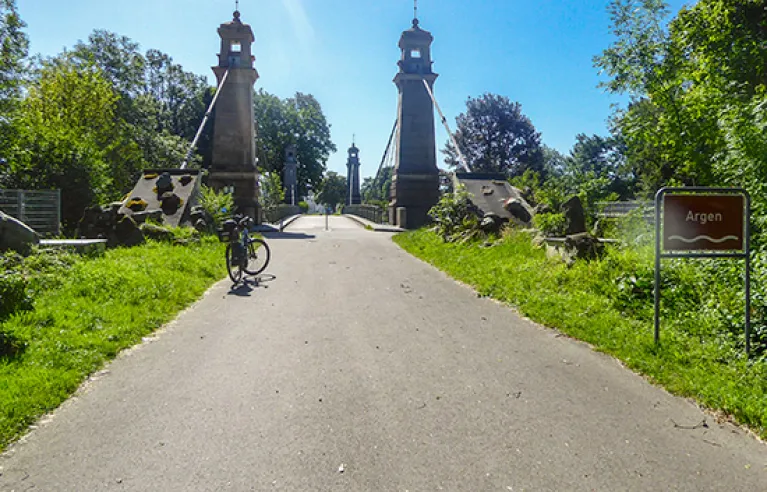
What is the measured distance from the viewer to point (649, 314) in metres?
5.88

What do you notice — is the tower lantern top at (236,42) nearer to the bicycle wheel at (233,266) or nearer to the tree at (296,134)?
the bicycle wheel at (233,266)

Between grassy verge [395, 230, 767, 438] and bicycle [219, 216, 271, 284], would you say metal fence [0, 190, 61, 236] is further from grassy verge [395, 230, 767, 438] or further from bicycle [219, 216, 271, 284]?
grassy verge [395, 230, 767, 438]

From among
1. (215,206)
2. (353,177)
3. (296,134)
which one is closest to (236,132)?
(215,206)

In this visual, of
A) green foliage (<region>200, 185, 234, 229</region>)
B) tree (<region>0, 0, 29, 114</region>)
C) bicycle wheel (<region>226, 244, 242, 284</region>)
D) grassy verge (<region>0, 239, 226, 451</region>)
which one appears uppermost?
tree (<region>0, 0, 29, 114</region>)

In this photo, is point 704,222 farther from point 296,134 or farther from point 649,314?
point 296,134

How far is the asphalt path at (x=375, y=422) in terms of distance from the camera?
272cm

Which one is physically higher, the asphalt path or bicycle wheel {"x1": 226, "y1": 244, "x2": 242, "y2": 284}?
bicycle wheel {"x1": 226, "y1": 244, "x2": 242, "y2": 284}

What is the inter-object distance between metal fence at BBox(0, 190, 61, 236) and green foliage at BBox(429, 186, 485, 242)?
11258 millimetres

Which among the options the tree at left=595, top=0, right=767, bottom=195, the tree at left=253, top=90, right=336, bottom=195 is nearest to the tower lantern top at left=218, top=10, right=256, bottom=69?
the tree at left=595, top=0, right=767, bottom=195

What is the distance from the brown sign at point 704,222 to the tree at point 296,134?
56.8 meters

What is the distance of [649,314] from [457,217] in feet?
34.6

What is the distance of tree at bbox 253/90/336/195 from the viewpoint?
60.3 meters

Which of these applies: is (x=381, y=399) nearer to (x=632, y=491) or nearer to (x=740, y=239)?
(x=632, y=491)

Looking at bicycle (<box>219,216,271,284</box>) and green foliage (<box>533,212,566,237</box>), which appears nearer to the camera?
bicycle (<box>219,216,271,284</box>)
